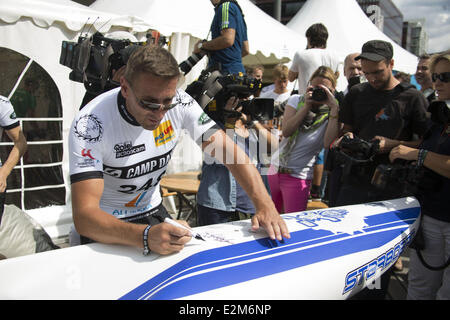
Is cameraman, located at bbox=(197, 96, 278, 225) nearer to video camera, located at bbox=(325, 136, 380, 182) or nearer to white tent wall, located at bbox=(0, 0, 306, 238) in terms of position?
video camera, located at bbox=(325, 136, 380, 182)

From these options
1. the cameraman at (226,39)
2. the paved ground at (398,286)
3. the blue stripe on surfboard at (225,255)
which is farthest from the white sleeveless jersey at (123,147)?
the paved ground at (398,286)

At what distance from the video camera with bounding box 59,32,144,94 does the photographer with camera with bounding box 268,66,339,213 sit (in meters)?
1.43

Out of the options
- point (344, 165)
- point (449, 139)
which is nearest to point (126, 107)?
point (344, 165)

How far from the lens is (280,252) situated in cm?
159

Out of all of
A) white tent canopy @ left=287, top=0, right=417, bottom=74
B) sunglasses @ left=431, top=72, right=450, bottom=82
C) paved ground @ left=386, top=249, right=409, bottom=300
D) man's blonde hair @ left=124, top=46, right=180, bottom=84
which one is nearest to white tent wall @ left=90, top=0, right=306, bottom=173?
white tent canopy @ left=287, top=0, right=417, bottom=74

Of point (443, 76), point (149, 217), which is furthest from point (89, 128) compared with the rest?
point (443, 76)

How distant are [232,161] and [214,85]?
58 cm

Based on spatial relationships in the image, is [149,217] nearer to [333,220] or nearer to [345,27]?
[333,220]

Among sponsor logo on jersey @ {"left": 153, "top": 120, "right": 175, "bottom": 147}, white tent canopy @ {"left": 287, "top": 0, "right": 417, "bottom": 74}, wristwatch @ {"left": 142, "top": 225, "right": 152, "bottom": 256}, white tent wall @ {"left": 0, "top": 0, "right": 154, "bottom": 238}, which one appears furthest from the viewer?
white tent canopy @ {"left": 287, "top": 0, "right": 417, "bottom": 74}

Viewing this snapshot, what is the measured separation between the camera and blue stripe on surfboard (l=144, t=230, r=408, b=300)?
50.1 inches

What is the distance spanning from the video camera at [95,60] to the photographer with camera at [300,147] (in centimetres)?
143

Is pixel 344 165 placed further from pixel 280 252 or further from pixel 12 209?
pixel 12 209

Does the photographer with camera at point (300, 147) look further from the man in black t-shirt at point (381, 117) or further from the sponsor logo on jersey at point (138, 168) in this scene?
the sponsor logo on jersey at point (138, 168)

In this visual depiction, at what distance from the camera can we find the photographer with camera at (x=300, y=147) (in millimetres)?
2887
